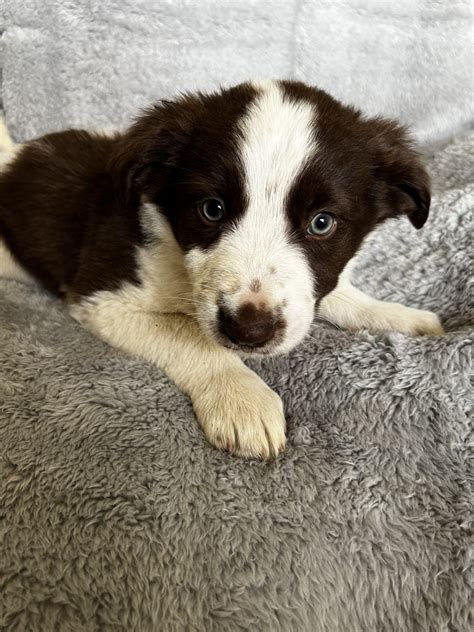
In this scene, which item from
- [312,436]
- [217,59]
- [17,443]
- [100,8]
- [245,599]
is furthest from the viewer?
[217,59]

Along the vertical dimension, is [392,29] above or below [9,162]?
above

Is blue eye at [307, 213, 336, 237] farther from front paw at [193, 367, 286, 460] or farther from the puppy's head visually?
front paw at [193, 367, 286, 460]

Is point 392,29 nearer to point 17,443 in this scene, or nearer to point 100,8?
point 100,8

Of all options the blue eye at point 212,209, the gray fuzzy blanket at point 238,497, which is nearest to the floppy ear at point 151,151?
the blue eye at point 212,209

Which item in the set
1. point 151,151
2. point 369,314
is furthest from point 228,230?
point 369,314

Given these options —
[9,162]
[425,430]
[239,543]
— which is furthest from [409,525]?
[9,162]

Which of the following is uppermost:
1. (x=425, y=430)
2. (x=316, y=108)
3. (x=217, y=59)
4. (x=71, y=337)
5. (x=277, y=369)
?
(x=316, y=108)

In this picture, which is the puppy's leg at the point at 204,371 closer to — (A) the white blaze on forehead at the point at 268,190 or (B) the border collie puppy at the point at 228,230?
(B) the border collie puppy at the point at 228,230

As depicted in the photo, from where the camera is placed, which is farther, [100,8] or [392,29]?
[392,29]
